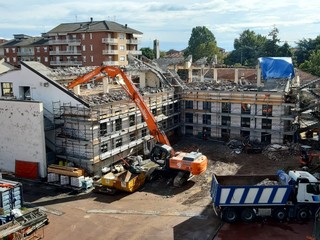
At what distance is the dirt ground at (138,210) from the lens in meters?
20.3

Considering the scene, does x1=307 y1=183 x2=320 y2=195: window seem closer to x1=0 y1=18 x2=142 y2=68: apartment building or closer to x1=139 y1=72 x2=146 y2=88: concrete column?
x1=139 y1=72 x2=146 y2=88: concrete column

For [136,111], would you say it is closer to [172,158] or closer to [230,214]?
[172,158]

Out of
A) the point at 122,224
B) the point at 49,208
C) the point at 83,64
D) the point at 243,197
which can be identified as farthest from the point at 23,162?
the point at 83,64

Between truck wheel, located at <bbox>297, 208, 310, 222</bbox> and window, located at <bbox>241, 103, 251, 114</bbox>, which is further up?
window, located at <bbox>241, 103, 251, 114</bbox>

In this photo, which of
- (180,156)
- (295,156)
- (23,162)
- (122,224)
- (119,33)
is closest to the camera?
(122,224)

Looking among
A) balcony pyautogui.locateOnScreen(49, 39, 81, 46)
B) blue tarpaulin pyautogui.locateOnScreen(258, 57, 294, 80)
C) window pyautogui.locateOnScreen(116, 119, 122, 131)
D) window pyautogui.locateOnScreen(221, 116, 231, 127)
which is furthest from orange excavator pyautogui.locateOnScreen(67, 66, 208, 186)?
balcony pyautogui.locateOnScreen(49, 39, 81, 46)

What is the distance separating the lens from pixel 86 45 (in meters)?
69.5

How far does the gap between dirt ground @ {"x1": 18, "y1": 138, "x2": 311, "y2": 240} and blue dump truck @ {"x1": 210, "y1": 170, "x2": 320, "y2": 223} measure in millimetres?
1089

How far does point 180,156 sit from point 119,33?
46.5 m

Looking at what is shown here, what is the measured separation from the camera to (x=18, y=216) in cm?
2006

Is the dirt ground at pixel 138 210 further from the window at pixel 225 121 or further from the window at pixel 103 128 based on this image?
the window at pixel 225 121

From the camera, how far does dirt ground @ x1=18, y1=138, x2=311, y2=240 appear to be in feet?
66.6

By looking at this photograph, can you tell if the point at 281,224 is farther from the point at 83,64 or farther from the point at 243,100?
the point at 83,64

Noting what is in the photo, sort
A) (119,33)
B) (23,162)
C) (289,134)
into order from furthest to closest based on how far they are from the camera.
→ (119,33)
(289,134)
(23,162)
